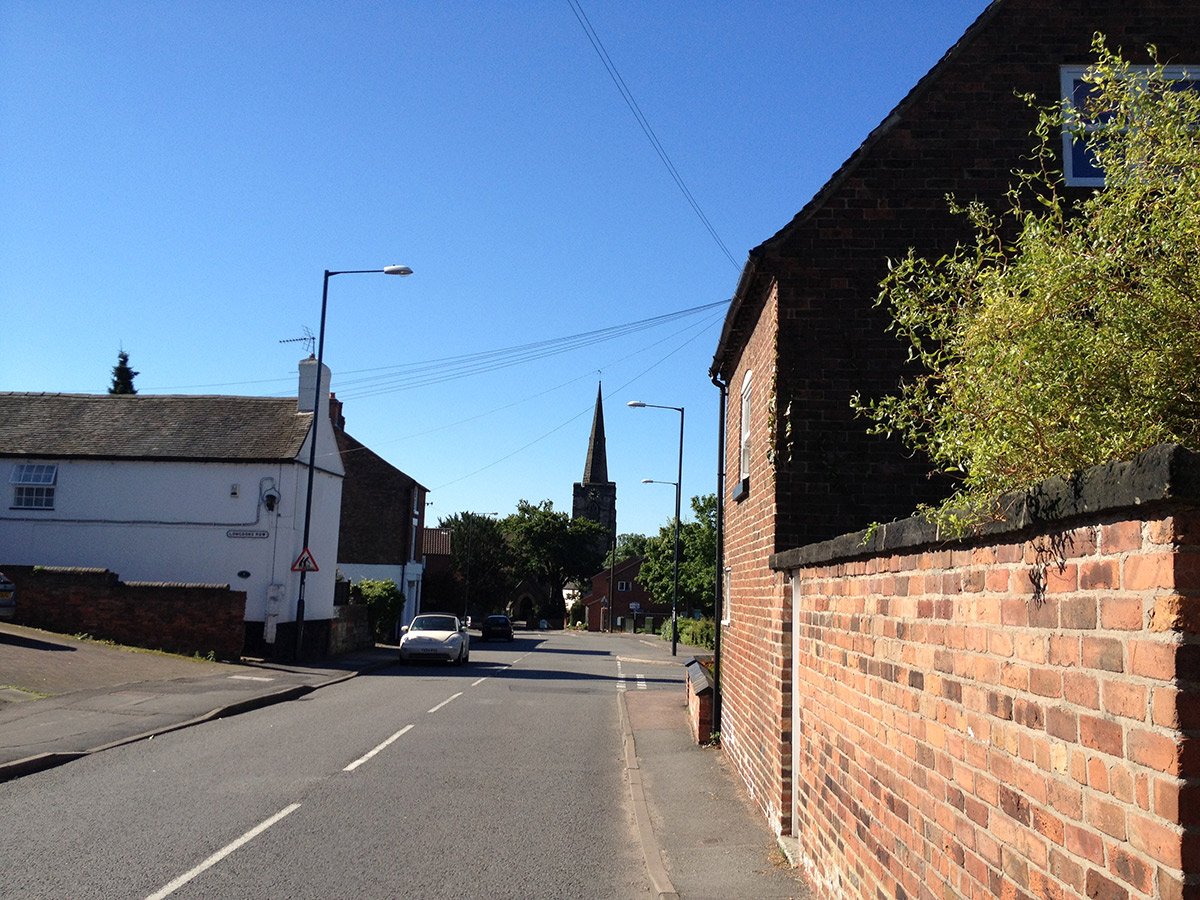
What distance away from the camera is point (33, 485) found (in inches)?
1105

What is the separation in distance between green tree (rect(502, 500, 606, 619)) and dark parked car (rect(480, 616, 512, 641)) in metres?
50.7

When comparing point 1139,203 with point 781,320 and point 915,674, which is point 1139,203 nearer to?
point 915,674

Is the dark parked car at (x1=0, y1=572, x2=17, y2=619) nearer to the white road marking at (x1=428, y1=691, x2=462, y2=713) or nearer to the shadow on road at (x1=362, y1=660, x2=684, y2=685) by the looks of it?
the shadow on road at (x1=362, y1=660, x2=684, y2=685)

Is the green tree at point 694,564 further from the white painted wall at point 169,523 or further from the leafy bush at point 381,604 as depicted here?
the white painted wall at point 169,523

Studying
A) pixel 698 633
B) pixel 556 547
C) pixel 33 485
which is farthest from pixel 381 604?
pixel 556 547

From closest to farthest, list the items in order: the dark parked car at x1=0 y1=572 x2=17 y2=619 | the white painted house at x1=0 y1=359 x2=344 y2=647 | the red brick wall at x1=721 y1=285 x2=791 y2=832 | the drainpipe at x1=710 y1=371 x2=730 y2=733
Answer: the red brick wall at x1=721 y1=285 x2=791 y2=832 < the drainpipe at x1=710 y1=371 x2=730 y2=733 < the dark parked car at x1=0 y1=572 x2=17 y2=619 < the white painted house at x1=0 y1=359 x2=344 y2=647

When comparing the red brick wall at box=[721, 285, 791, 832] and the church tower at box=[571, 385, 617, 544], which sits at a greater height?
the church tower at box=[571, 385, 617, 544]

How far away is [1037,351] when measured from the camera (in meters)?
3.02

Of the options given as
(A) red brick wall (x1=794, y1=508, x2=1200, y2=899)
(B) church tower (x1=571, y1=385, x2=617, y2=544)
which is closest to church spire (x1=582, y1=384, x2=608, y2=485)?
(B) church tower (x1=571, y1=385, x2=617, y2=544)

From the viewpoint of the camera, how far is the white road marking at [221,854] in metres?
6.36

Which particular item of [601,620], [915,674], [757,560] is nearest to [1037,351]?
[915,674]

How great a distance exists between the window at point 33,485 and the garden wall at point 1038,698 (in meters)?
28.4

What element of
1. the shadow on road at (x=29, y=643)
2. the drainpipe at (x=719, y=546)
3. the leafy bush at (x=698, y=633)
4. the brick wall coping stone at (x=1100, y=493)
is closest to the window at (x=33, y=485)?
the shadow on road at (x=29, y=643)

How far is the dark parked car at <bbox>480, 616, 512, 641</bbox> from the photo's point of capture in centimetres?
5084
